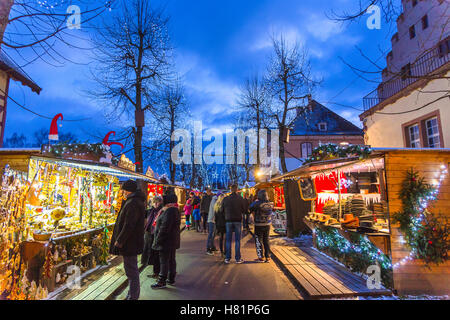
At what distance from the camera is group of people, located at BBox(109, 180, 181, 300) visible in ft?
13.4

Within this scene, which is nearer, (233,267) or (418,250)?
(418,250)

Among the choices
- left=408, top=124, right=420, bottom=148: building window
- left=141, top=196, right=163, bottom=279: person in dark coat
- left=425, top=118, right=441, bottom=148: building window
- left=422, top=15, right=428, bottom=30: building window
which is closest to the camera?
left=141, top=196, right=163, bottom=279: person in dark coat

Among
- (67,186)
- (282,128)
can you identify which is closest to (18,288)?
(67,186)

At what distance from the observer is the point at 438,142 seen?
1003cm

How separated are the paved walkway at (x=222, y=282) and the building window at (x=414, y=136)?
916 centimetres

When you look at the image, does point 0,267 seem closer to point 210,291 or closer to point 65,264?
point 65,264

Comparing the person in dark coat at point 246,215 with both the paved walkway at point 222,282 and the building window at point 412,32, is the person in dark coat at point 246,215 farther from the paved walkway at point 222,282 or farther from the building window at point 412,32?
the building window at point 412,32

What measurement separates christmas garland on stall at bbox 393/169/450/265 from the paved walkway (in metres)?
2.36

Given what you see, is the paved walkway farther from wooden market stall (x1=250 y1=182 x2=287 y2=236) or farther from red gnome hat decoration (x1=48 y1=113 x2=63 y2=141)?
wooden market stall (x1=250 y1=182 x2=287 y2=236)

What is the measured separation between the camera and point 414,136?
1166cm

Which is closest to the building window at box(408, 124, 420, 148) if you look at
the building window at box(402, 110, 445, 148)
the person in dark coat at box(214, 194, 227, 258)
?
the building window at box(402, 110, 445, 148)

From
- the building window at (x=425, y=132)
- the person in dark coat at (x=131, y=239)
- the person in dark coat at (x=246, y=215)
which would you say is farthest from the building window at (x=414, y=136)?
the person in dark coat at (x=131, y=239)

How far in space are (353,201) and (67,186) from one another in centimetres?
770
